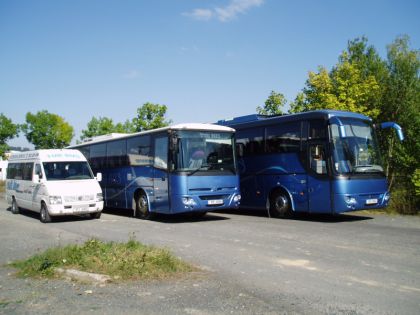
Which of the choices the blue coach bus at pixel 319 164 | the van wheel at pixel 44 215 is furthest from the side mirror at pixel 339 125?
the van wheel at pixel 44 215

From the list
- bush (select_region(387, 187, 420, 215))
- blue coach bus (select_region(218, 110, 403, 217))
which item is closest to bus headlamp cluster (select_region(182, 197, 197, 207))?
blue coach bus (select_region(218, 110, 403, 217))

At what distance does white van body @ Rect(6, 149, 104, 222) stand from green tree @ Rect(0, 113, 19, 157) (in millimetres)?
53494

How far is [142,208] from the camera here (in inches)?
690

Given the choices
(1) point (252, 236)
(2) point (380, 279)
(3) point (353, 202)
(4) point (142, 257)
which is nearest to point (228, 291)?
(4) point (142, 257)

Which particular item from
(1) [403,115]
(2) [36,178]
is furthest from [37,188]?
(1) [403,115]

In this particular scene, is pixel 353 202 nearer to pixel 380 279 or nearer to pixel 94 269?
pixel 380 279

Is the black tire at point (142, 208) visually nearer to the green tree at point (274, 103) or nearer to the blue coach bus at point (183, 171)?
the blue coach bus at point (183, 171)

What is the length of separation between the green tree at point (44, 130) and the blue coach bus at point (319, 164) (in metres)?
63.0

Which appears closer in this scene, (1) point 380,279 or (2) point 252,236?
(1) point 380,279

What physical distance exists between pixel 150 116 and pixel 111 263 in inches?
1461

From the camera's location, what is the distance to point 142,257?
7.88 metres

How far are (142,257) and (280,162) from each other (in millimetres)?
9530

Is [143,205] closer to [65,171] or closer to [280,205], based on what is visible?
[65,171]

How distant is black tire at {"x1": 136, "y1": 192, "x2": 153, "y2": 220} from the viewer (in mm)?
17172
